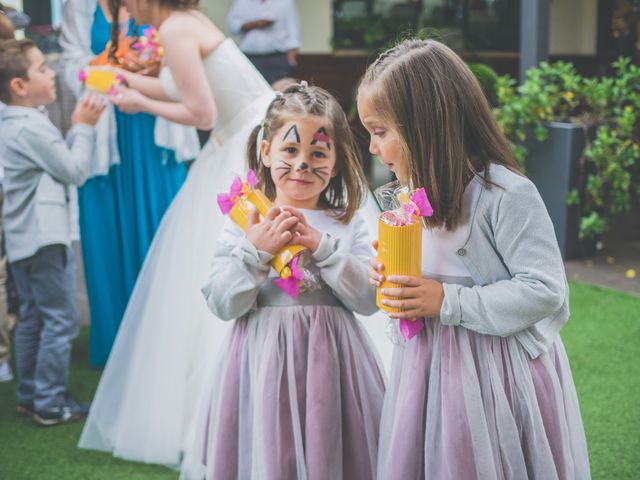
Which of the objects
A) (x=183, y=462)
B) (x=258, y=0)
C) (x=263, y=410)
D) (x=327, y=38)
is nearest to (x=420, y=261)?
(x=263, y=410)

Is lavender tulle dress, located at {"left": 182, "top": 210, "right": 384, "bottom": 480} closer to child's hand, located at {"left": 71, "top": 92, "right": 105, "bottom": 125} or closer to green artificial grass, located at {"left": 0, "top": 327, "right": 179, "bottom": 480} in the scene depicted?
green artificial grass, located at {"left": 0, "top": 327, "right": 179, "bottom": 480}

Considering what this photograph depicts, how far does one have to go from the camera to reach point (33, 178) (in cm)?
300

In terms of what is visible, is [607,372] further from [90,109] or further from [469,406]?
[90,109]

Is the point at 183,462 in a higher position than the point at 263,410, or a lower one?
lower

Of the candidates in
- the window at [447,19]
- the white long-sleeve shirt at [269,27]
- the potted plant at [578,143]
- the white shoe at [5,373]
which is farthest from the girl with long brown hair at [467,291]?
the window at [447,19]

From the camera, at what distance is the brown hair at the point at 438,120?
1640 millimetres

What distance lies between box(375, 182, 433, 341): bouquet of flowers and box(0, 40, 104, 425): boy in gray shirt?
1717 mm

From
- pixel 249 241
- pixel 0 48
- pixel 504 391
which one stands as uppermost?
pixel 0 48

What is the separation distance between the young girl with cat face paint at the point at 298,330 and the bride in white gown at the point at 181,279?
561 mm

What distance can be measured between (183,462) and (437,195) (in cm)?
131

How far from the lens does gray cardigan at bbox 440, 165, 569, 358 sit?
1596 millimetres

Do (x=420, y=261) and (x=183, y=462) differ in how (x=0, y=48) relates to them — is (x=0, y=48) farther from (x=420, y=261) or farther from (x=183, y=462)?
(x=420, y=261)

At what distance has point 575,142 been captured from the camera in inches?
196

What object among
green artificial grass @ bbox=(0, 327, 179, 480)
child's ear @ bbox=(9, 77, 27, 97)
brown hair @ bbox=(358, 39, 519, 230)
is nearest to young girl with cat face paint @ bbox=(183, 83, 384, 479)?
brown hair @ bbox=(358, 39, 519, 230)
